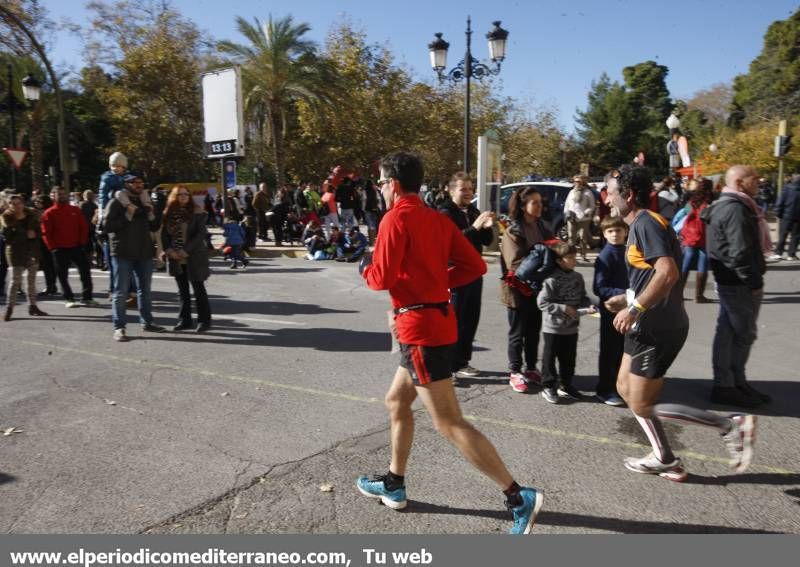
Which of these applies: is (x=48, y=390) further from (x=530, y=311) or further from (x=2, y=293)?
(x=2, y=293)

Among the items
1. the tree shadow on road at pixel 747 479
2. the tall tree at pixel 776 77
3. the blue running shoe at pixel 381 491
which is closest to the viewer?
the blue running shoe at pixel 381 491

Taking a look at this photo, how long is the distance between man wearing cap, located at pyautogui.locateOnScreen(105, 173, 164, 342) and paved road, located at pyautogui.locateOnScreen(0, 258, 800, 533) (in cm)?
48

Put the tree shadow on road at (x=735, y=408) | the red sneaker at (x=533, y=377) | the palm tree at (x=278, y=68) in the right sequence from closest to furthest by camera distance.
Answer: the tree shadow on road at (x=735, y=408)
the red sneaker at (x=533, y=377)
the palm tree at (x=278, y=68)

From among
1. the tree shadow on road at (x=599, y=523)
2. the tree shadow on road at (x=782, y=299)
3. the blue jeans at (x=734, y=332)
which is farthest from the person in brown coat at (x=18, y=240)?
the tree shadow on road at (x=782, y=299)

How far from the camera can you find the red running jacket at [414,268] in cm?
298

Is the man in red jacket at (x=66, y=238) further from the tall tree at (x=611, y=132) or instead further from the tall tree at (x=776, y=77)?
the tall tree at (x=611, y=132)

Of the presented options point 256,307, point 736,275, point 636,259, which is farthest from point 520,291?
point 256,307

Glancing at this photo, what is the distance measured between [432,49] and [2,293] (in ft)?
36.0

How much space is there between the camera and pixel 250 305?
372 inches

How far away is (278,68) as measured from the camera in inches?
914

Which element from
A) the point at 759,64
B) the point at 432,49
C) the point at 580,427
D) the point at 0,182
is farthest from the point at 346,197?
the point at 759,64

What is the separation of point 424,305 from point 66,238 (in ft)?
25.9

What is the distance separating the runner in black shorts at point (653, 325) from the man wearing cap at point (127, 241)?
5442 millimetres

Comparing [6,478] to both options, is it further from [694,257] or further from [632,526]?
[694,257]
